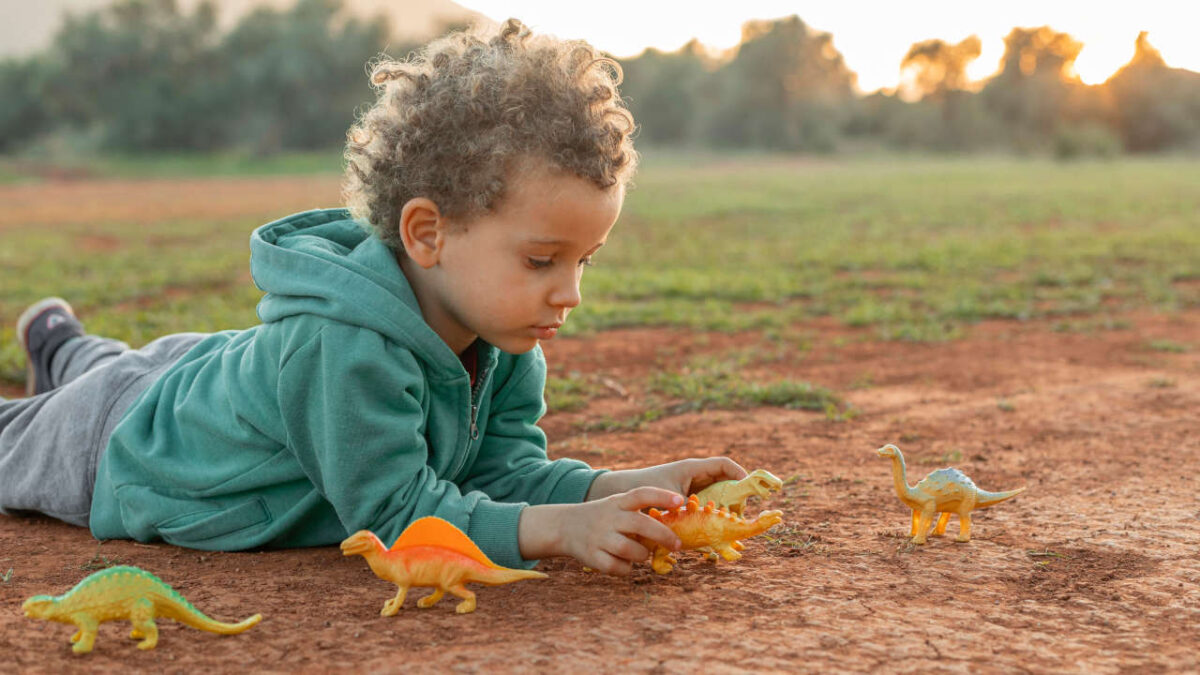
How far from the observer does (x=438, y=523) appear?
8.14ft

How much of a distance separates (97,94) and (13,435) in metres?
38.9

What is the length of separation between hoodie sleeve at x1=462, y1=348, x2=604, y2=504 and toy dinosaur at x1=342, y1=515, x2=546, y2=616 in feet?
2.14

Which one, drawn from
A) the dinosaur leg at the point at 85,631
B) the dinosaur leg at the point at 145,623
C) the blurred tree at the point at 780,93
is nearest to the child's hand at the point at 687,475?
the dinosaur leg at the point at 145,623

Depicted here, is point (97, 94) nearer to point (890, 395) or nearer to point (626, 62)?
point (626, 62)

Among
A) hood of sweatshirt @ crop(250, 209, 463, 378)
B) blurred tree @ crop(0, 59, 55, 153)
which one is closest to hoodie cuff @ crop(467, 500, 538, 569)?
hood of sweatshirt @ crop(250, 209, 463, 378)

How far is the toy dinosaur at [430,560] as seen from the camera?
244 cm

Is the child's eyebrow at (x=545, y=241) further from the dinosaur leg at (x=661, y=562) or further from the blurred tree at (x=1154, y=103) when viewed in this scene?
the blurred tree at (x=1154, y=103)

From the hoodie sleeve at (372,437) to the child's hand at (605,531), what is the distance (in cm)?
7

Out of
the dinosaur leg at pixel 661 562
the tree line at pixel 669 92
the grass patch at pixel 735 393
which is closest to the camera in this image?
the dinosaur leg at pixel 661 562

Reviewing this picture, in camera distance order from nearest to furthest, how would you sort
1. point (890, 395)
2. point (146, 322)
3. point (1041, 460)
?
1. point (1041, 460)
2. point (890, 395)
3. point (146, 322)

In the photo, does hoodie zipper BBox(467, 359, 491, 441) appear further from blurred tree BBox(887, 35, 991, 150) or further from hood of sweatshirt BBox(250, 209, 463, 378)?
blurred tree BBox(887, 35, 991, 150)

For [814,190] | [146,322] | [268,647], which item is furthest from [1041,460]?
[814,190]

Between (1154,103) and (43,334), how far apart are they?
182ft

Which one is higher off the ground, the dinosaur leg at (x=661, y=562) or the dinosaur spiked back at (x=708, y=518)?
the dinosaur spiked back at (x=708, y=518)
